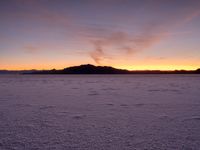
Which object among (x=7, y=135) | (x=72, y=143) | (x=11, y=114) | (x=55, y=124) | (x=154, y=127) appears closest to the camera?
(x=72, y=143)

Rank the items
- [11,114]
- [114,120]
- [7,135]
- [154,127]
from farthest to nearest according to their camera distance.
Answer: [11,114], [114,120], [154,127], [7,135]

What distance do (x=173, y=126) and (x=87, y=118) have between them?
69.2 inches

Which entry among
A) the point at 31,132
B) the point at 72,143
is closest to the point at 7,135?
the point at 31,132

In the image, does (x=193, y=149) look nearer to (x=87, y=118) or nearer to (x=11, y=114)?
(x=87, y=118)

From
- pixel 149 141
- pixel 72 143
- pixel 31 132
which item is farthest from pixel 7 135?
pixel 149 141

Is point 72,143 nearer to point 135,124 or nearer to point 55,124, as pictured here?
point 55,124

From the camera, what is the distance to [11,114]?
4.52 m

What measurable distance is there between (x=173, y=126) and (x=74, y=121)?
1.94 meters

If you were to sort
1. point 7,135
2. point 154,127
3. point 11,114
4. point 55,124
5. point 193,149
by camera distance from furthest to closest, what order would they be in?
point 11,114 < point 55,124 < point 154,127 < point 7,135 < point 193,149

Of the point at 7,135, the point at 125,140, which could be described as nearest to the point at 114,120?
the point at 125,140

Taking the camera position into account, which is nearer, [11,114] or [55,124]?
[55,124]

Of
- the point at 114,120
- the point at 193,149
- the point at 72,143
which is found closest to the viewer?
the point at 193,149

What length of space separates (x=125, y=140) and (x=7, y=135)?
1893 mm

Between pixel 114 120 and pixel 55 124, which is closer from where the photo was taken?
pixel 55 124
